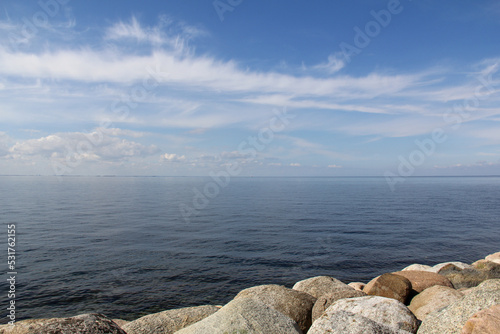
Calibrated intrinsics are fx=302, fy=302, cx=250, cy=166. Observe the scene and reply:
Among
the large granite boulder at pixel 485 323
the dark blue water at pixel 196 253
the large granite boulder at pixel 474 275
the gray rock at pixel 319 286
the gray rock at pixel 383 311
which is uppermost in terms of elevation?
the large granite boulder at pixel 485 323

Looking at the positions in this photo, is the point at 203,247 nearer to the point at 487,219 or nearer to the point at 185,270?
the point at 185,270

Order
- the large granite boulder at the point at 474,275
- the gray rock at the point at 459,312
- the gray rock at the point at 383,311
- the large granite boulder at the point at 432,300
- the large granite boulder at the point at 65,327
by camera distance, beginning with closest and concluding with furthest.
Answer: the large granite boulder at the point at 65,327, the gray rock at the point at 459,312, the gray rock at the point at 383,311, the large granite boulder at the point at 432,300, the large granite boulder at the point at 474,275

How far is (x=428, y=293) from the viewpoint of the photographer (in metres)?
12.4

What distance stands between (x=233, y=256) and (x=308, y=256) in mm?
6780

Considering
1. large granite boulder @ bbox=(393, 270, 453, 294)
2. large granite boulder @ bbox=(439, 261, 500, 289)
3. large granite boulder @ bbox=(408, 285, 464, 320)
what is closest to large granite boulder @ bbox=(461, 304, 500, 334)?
large granite boulder @ bbox=(408, 285, 464, 320)

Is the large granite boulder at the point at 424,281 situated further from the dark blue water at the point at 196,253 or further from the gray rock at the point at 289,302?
the dark blue water at the point at 196,253

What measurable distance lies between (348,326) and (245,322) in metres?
2.50

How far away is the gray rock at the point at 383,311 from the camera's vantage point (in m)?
8.35

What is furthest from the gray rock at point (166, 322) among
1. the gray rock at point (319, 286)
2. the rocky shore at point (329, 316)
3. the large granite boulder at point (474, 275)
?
the large granite boulder at point (474, 275)

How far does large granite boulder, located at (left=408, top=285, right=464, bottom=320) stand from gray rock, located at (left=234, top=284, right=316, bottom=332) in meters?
4.03

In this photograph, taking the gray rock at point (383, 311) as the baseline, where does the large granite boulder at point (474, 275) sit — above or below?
below

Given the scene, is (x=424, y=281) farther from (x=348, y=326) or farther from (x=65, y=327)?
(x=65, y=327)

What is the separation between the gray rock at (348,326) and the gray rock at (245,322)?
1013 mm

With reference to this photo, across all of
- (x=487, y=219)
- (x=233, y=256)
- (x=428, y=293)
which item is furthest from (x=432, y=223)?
(x=428, y=293)
